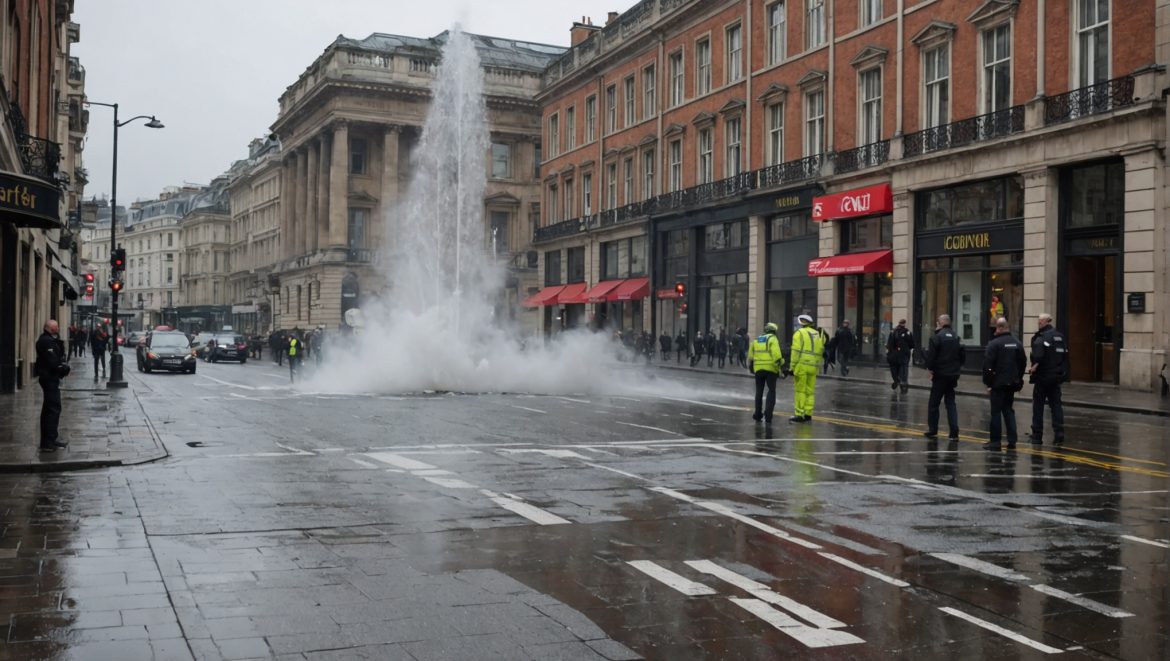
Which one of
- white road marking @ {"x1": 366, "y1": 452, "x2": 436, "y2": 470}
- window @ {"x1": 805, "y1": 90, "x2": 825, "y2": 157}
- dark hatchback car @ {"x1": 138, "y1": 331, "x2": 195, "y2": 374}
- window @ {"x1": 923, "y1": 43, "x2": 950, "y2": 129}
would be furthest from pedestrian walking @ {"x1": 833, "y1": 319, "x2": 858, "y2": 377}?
dark hatchback car @ {"x1": 138, "y1": 331, "x2": 195, "y2": 374}

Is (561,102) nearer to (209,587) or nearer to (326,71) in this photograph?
(326,71)

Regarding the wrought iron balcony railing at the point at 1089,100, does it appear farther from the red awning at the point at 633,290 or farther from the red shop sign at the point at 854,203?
the red awning at the point at 633,290

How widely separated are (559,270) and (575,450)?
48639 mm

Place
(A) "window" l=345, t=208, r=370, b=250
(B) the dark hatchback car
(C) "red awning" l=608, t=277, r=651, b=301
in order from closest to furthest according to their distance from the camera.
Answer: (B) the dark hatchback car < (C) "red awning" l=608, t=277, r=651, b=301 < (A) "window" l=345, t=208, r=370, b=250

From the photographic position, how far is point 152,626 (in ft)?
19.1

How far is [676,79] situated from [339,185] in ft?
125

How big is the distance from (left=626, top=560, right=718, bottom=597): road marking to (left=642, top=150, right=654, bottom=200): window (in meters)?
44.7

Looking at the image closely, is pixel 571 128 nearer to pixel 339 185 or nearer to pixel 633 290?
pixel 633 290

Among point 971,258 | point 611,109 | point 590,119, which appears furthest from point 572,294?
point 971,258

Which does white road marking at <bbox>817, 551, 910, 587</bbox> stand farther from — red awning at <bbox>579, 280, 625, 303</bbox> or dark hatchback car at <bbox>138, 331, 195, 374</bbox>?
red awning at <bbox>579, 280, 625, 303</bbox>

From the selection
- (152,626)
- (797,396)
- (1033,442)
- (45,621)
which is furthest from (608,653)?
(797,396)

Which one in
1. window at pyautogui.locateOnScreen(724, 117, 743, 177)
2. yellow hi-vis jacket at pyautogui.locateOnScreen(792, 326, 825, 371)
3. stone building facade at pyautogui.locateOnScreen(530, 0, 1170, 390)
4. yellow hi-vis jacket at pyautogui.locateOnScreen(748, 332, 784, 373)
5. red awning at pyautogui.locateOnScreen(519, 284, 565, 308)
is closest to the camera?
yellow hi-vis jacket at pyautogui.locateOnScreen(792, 326, 825, 371)

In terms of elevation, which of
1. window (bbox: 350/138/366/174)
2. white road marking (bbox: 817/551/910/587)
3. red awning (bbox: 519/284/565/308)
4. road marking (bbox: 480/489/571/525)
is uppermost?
window (bbox: 350/138/366/174)

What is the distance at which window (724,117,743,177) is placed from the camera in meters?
44.4
